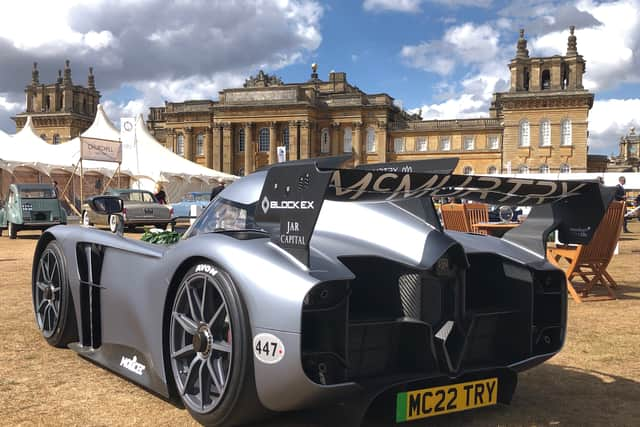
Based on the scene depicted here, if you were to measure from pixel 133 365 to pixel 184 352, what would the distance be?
652 millimetres

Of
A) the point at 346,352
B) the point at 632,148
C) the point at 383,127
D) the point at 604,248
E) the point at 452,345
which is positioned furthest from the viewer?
the point at 632,148

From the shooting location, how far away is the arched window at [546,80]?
2552 inches

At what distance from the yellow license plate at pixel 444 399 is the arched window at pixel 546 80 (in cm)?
6689

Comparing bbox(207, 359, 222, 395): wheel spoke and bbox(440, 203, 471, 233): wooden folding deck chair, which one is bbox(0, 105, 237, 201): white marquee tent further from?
bbox(207, 359, 222, 395): wheel spoke

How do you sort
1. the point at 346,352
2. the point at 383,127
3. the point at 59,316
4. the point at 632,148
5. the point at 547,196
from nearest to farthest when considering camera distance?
the point at 346,352, the point at 547,196, the point at 59,316, the point at 383,127, the point at 632,148

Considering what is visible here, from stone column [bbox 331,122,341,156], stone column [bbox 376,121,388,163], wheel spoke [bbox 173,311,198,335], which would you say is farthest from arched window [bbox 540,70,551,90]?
wheel spoke [bbox 173,311,198,335]

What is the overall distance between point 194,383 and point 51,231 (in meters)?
2.23

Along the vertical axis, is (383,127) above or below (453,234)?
above

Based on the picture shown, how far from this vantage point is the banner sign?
82.3ft

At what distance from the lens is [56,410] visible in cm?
343

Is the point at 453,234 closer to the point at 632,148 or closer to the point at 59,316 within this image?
the point at 59,316

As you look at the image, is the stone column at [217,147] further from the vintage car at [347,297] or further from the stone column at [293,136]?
the vintage car at [347,297]

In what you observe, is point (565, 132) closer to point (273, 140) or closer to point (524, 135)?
point (524, 135)

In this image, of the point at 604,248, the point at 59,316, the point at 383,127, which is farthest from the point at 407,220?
the point at 383,127
